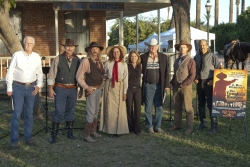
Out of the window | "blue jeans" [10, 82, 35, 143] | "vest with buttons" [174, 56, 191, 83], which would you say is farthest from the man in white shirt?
the window

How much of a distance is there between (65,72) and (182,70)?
2362mm

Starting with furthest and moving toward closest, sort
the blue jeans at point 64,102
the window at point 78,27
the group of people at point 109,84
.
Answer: the window at point 78,27 < the blue jeans at point 64,102 < the group of people at point 109,84

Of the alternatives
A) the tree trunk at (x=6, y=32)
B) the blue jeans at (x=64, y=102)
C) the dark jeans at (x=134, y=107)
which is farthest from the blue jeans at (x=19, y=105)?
the tree trunk at (x=6, y=32)

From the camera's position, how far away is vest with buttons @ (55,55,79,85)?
7695 millimetres

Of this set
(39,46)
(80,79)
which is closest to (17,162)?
(80,79)

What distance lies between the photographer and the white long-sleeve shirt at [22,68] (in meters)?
7.16

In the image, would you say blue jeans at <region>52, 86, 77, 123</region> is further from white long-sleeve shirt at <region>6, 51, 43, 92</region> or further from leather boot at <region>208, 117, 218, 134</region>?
leather boot at <region>208, 117, 218, 134</region>

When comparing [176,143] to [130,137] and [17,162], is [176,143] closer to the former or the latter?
[130,137]

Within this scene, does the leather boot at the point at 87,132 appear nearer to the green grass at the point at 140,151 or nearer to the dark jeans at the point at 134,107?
the green grass at the point at 140,151

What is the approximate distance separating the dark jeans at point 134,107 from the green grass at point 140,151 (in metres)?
0.21

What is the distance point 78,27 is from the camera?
53.8 feet

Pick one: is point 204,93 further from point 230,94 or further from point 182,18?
point 182,18

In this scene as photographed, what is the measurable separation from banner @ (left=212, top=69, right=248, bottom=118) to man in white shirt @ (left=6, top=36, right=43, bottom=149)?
3521mm

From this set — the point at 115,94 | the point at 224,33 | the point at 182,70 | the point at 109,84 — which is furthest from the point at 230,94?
the point at 224,33
